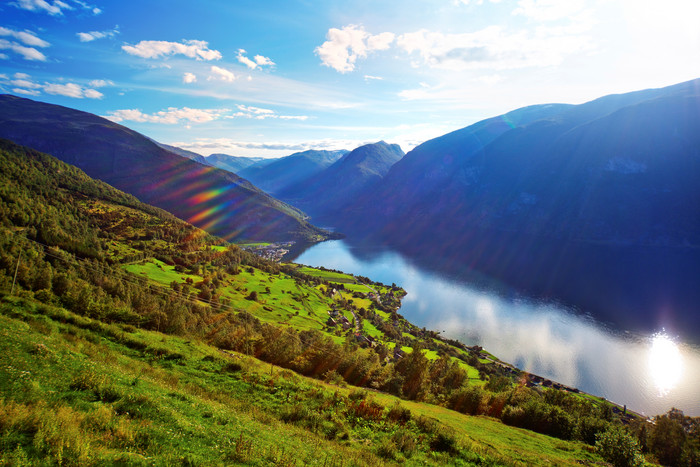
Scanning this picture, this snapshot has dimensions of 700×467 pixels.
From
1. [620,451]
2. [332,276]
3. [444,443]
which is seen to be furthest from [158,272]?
[620,451]

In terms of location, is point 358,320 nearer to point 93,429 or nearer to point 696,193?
point 93,429

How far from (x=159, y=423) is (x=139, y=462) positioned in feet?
9.36

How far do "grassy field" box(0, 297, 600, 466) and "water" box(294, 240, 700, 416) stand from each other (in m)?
45.6

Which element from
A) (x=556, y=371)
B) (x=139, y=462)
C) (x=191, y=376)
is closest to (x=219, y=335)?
(x=191, y=376)

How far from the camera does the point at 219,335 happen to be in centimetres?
2841

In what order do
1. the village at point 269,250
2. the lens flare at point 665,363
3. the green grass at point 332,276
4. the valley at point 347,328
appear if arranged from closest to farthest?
the valley at point 347,328 → the lens flare at point 665,363 → the green grass at point 332,276 → the village at point 269,250

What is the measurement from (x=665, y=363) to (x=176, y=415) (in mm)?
83859

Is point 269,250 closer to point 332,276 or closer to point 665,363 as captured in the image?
point 332,276

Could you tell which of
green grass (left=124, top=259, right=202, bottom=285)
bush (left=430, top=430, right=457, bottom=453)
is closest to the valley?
bush (left=430, top=430, right=457, bottom=453)

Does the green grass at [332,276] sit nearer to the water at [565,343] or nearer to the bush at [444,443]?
the water at [565,343]

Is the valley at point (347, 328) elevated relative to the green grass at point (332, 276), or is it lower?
elevated

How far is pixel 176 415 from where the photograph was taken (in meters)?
10.1

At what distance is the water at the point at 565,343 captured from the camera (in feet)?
171

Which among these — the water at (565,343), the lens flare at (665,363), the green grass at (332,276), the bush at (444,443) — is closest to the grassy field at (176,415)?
the bush at (444,443)
